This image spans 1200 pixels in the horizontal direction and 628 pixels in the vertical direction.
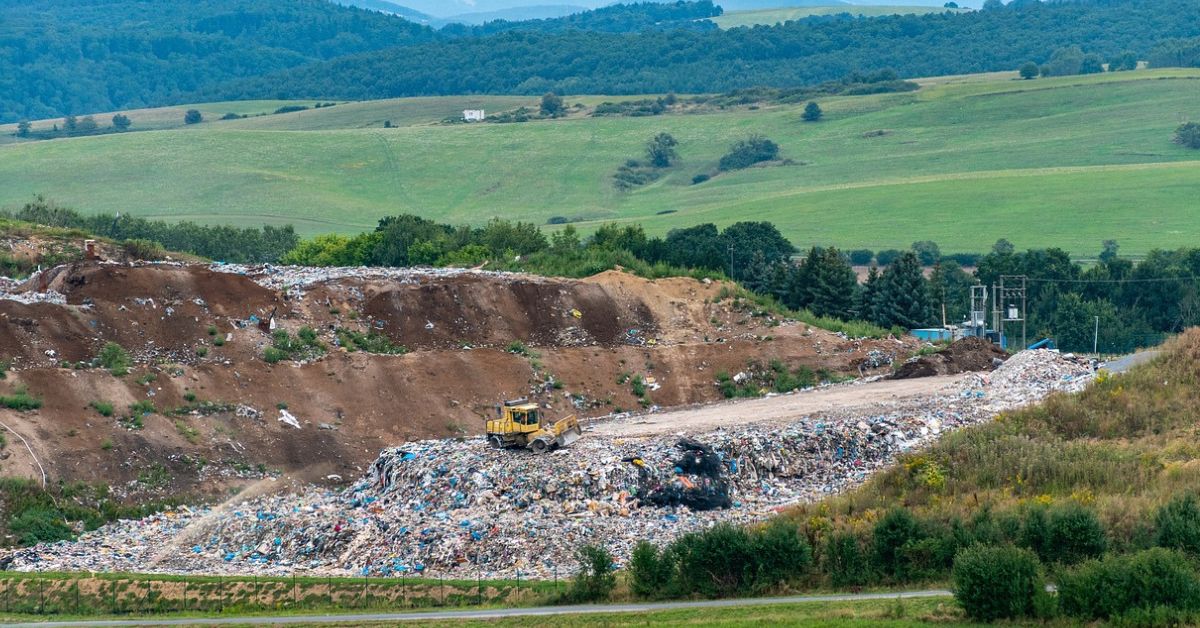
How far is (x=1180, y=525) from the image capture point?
31625mm

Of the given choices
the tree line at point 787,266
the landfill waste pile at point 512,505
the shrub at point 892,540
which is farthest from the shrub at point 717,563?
the tree line at point 787,266

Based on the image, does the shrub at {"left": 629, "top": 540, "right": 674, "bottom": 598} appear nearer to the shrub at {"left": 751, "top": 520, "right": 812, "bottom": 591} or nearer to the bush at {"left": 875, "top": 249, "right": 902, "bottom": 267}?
the shrub at {"left": 751, "top": 520, "right": 812, "bottom": 591}

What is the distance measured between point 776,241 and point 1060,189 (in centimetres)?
4991

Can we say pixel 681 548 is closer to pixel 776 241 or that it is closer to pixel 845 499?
pixel 845 499

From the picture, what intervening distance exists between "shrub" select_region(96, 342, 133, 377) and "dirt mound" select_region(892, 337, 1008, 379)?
966 inches

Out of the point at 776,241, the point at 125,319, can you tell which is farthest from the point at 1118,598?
the point at 776,241

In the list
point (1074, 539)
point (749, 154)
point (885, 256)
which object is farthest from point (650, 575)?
point (749, 154)

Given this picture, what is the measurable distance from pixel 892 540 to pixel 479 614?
807cm

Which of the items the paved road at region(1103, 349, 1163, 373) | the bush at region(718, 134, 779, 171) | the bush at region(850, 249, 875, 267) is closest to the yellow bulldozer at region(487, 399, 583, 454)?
the paved road at region(1103, 349, 1163, 373)

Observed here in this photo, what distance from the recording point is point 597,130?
7224 inches

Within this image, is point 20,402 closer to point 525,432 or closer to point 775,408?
point 525,432

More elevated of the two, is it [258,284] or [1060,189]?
[258,284]

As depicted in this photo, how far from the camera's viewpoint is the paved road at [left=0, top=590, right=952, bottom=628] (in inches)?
1218

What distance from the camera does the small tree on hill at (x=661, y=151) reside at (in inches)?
6732
